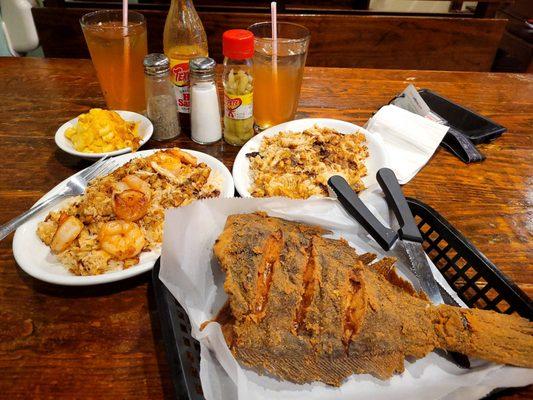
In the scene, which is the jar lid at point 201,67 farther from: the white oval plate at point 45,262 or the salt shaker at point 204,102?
the white oval plate at point 45,262

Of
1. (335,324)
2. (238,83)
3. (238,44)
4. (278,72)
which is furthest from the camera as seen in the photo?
(278,72)

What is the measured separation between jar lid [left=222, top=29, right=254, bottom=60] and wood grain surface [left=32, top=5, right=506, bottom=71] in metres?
1.55

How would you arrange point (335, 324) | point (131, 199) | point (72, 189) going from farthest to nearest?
point (72, 189) → point (131, 199) → point (335, 324)

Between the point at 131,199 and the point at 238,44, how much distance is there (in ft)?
2.47

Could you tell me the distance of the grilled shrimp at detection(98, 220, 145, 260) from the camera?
1132mm

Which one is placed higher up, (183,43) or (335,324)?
(183,43)

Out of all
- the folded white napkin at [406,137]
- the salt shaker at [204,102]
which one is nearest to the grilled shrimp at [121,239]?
the salt shaker at [204,102]

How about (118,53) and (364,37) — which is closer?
(118,53)

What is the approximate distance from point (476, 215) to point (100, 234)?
134 centimetres

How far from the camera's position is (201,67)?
1575mm

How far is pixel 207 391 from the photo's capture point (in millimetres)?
814

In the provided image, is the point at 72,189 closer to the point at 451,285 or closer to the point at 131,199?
the point at 131,199

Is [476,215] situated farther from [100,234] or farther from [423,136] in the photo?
[100,234]

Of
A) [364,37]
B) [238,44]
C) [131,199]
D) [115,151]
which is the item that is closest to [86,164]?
[115,151]
